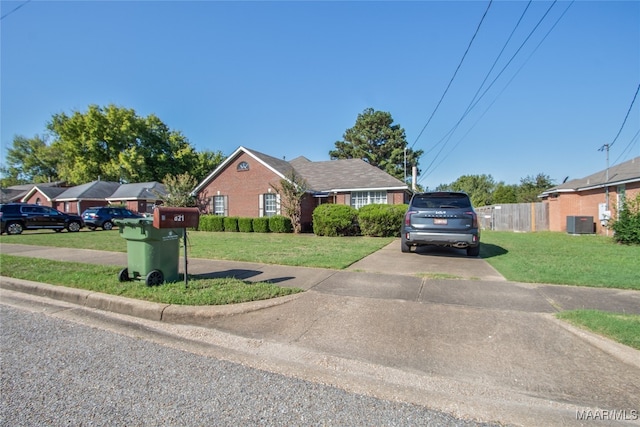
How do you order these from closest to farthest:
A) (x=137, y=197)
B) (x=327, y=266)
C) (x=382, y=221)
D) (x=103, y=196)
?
(x=327, y=266) → (x=382, y=221) → (x=137, y=197) → (x=103, y=196)

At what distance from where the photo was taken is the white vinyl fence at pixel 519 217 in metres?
20.9

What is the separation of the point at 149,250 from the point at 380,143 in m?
46.6

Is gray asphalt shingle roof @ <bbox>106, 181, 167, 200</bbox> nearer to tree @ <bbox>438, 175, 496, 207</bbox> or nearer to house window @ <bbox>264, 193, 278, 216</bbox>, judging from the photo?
house window @ <bbox>264, 193, 278, 216</bbox>

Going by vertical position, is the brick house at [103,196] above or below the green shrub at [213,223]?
above

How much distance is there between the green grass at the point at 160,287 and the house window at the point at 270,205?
14301 millimetres

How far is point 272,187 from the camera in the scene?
20.4 meters

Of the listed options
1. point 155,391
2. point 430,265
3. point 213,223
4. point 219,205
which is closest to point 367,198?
point 213,223

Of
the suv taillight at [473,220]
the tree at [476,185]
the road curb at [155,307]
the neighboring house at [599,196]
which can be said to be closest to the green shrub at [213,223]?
the road curb at [155,307]

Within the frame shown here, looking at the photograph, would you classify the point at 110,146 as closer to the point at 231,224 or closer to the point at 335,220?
the point at 231,224

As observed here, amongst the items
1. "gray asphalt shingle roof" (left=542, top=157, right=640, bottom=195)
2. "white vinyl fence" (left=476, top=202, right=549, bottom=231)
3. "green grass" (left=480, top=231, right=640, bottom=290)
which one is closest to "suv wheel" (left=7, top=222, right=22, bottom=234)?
"green grass" (left=480, top=231, right=640, bottom=290)

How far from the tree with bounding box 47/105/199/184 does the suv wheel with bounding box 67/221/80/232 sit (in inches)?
931

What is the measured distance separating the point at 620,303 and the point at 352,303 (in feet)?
12.7

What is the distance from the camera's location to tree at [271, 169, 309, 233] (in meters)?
18.2

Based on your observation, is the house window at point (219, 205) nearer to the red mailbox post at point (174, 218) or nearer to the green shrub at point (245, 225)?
the green shrub at point (245, 225)
